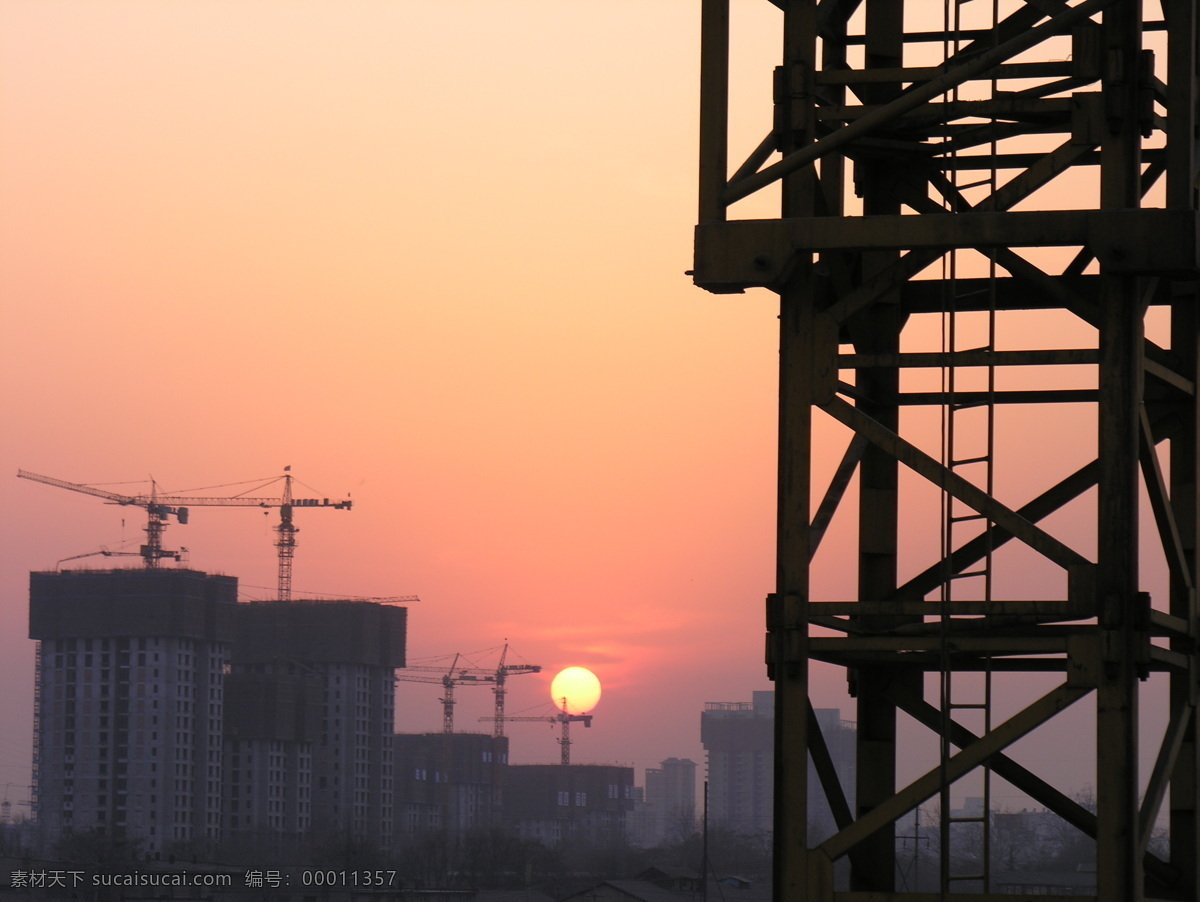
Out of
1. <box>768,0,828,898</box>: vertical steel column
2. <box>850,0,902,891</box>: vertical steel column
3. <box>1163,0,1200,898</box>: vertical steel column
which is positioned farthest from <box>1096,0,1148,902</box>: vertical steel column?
<box>850,0,902,891</box>: vertical steel column

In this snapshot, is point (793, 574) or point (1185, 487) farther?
point (1185, 487)

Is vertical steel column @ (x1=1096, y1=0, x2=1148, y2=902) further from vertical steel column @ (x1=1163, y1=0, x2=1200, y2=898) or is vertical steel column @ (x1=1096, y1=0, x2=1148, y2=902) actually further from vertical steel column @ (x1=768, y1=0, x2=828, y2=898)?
vertical steel column @ (x1=768, y1=0, x2=828, y2=898)

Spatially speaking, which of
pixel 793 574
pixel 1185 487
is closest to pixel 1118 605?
pixel 793 574

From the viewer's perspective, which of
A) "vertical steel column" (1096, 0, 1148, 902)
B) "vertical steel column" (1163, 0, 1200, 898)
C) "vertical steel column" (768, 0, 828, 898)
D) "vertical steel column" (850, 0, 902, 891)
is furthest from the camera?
"vertical steel column" (850, 0, 902, 891)

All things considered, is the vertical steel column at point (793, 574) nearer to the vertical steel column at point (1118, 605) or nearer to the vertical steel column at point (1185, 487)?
the vertical steel column at point (1118, 605)

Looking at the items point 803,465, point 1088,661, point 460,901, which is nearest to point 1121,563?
point 1088,661

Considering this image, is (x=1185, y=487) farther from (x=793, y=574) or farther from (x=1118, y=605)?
(x=793, y=574)

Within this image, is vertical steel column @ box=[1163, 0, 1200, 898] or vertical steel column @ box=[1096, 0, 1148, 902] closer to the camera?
vertical steel column @ box=[1096, 0, 1148, 902]

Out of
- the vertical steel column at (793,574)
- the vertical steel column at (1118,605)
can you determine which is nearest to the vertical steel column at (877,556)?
the vertical steel column at (793,574)

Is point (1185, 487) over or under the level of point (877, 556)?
over

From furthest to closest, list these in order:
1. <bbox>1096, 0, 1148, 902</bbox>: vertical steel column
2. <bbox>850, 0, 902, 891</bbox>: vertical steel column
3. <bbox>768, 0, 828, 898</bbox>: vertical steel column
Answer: <bbox>850, 0, 902, 891</bbox>: vertical steel column → <bbox>768, 0, 828, 898</bbox>: vertical steel column → <bbox>1096, 0, 1148, 902</bbox>: vertical steel column

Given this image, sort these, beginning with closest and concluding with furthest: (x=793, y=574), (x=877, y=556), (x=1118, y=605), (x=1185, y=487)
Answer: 1. (x=1118, y=605)
2. (x=793, y=574)
3. (x=1185, y=487)
4. (x=877, y=556)

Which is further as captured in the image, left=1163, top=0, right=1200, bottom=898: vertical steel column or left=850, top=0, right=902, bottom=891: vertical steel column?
left=850, top=0, right=902, bottom=891: vertical steel column

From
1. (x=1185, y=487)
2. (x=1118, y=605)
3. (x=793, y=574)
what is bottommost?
(x=1118, y=605)
